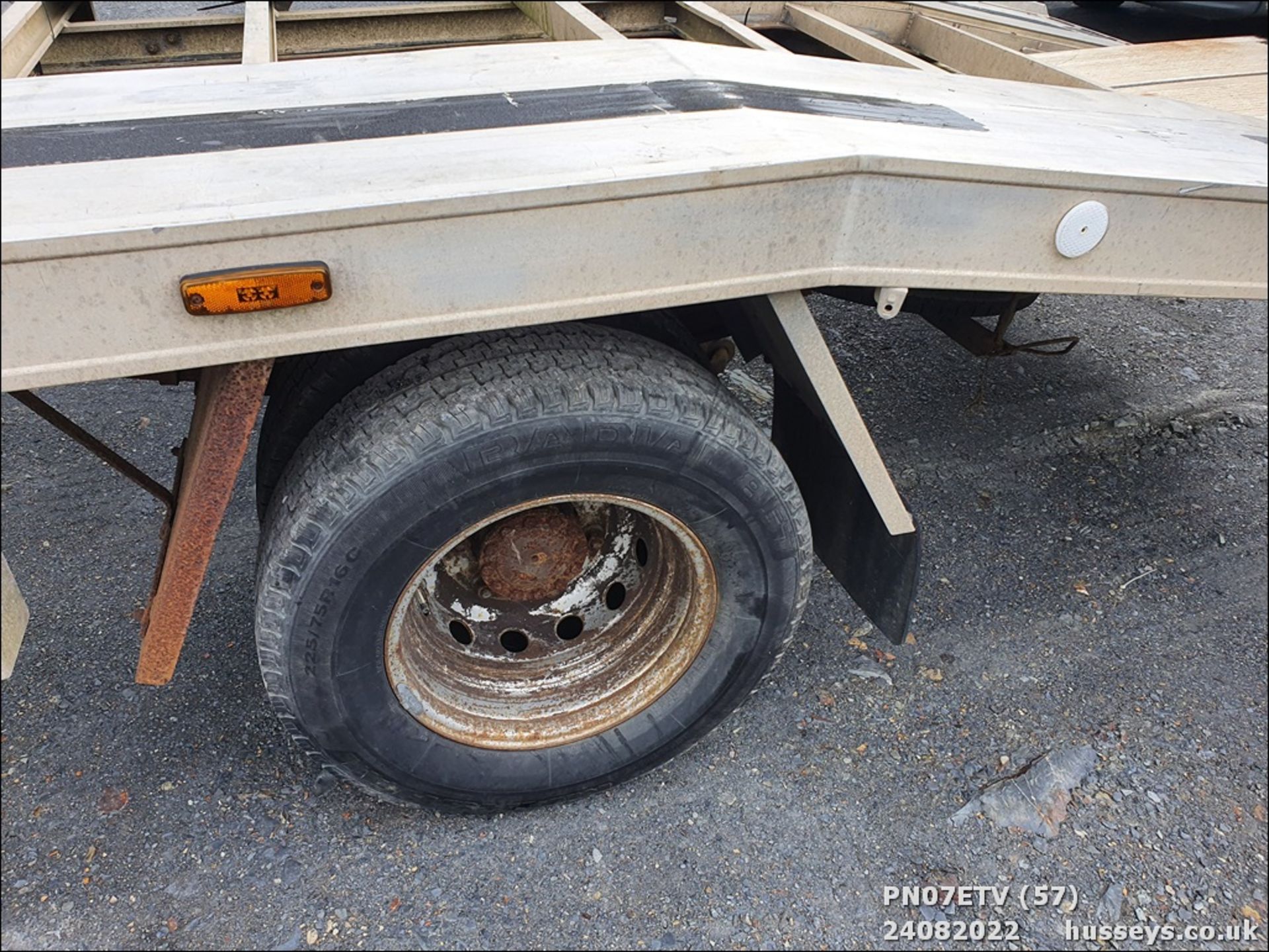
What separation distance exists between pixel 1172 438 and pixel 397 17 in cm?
301

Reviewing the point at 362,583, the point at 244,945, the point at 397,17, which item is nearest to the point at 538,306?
the point at 362,583

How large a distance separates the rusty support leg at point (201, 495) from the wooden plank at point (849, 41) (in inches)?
64.8

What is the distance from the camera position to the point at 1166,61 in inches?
95.4

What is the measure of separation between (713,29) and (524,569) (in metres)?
1.64

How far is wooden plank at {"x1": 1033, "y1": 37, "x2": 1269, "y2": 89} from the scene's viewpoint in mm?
2279

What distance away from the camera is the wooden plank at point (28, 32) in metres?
2.06

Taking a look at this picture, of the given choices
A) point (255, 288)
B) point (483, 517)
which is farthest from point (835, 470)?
point (255, 288)

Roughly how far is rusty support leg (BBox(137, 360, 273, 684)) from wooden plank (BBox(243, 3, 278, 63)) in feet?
2.60

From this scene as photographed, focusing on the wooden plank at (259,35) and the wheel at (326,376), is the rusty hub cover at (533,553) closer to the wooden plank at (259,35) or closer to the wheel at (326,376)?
the wheel at (326,376)

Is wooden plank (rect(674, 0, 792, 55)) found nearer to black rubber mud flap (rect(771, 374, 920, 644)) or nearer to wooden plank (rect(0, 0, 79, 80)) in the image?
black rubber mud flap (rect(771, 374, 920, 644))

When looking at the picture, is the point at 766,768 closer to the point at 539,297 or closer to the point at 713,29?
the point at 539,297

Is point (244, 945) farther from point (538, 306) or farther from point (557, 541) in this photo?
point (538, 306)

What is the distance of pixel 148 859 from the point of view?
6.49ft

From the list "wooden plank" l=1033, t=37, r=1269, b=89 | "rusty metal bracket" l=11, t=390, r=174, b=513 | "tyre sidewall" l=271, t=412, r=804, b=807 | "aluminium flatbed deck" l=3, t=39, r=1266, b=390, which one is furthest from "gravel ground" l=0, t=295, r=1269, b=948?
"wooden plank" l=1033, t=37, r=1269, b=89
